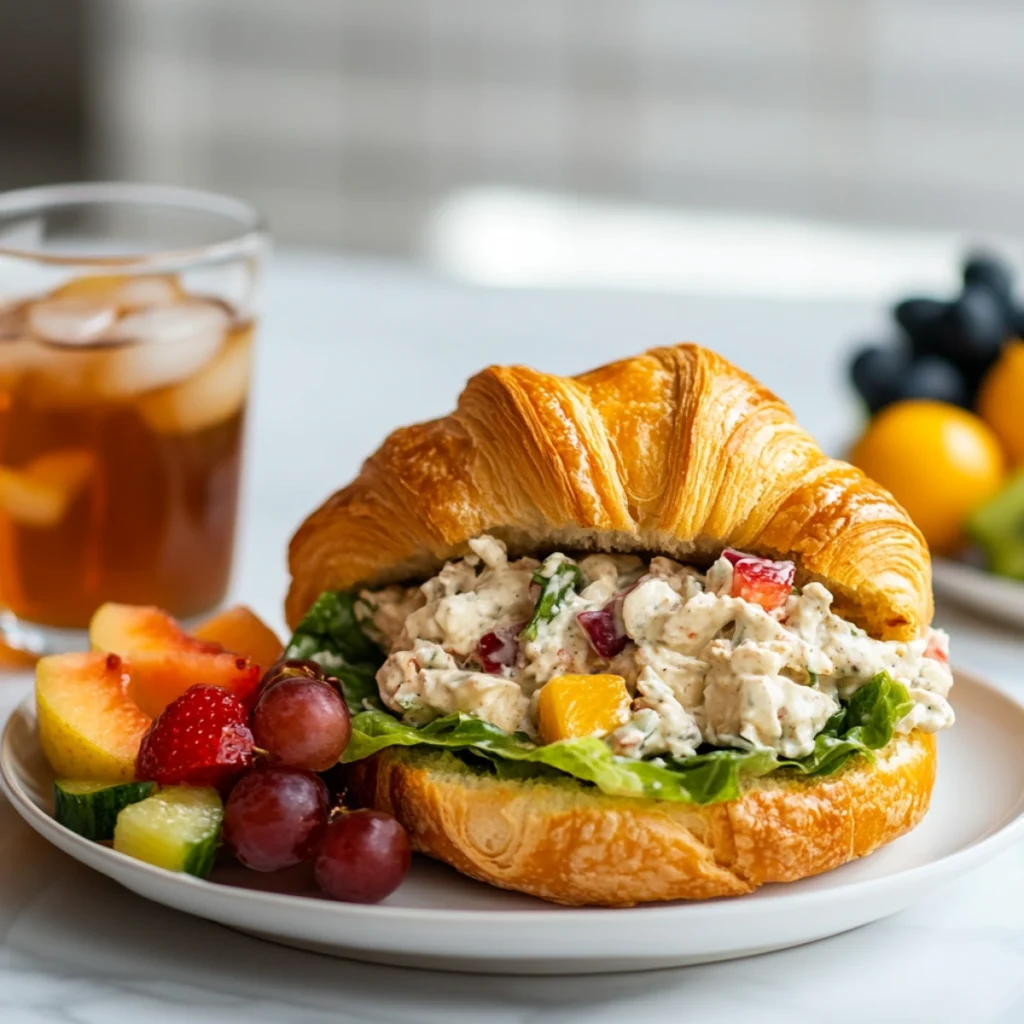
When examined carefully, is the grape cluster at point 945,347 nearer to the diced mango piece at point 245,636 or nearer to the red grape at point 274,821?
the diced mango piece at point 245,636

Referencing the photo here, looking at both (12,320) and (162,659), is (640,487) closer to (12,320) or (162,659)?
(162,659)

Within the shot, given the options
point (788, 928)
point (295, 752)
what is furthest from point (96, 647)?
point (788, 928)

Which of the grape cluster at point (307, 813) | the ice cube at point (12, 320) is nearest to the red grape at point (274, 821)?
the grape cluster at point (307, 813)

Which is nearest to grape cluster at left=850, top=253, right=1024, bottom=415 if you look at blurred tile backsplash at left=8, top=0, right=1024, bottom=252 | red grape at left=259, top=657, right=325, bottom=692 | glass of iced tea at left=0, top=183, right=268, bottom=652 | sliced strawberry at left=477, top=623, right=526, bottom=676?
glass of iced tea at left=0, top=183, right=268, bottom=652

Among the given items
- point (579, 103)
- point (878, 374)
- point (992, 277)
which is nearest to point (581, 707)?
point (878, 374)

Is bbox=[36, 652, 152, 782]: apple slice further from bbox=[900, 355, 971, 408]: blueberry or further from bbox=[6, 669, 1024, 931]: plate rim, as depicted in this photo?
bbox=[900, 355, 971, 408]: blueberry

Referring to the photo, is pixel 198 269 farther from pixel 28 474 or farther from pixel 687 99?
pixel 687 99
